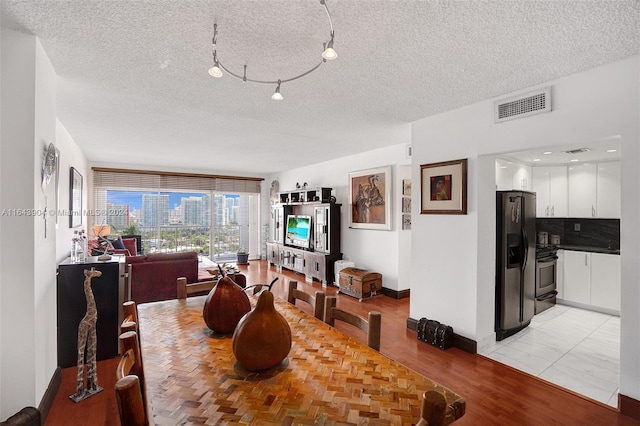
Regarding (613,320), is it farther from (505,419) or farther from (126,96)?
(126,96)

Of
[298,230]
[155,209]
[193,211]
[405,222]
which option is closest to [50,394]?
[405,222]

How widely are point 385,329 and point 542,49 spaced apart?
3040mm

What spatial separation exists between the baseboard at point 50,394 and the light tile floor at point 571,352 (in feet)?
11.6

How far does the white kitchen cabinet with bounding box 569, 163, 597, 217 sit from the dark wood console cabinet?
5.98m

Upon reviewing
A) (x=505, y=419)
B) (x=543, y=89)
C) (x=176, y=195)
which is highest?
(x=543, y=89)

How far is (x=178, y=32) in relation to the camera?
5.99ft

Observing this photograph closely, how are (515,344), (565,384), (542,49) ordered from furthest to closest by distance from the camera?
1. (515,344)
2. (565,384)
3. (542,49)

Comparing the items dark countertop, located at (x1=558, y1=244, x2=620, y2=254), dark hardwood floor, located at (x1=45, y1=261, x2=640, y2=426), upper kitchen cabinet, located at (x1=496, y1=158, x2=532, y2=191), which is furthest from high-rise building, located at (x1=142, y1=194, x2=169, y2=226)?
dark countertop, located at (x1=558, y1=244, x2=620, y2=254)

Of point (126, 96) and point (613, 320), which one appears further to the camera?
point (613, 320)

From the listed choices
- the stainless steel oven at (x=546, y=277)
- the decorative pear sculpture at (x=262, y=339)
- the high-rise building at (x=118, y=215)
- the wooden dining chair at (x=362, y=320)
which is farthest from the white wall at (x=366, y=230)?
the high-rise building at (x=118, y=215)

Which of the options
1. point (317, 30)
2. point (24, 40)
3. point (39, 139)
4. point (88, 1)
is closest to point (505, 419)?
point (317, 30)

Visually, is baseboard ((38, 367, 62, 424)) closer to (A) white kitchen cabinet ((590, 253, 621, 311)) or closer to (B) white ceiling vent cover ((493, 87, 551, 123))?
(B) white ceiling vent cover ((493, 87, 551, 123))

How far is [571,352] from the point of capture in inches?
122

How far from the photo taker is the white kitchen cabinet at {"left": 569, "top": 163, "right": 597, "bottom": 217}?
14.8 feet
